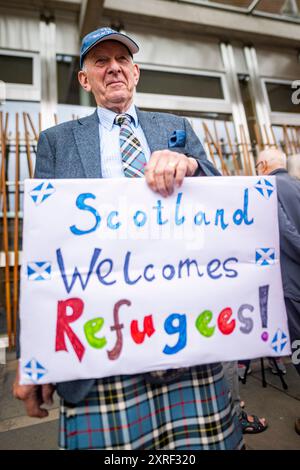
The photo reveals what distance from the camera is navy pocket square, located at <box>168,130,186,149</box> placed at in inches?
36.4

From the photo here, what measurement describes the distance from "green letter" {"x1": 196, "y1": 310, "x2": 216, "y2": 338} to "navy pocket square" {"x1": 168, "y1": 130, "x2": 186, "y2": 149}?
52cm

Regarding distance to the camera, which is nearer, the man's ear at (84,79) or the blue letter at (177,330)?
the blue letter at (177,330)

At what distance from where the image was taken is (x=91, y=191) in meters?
0.74

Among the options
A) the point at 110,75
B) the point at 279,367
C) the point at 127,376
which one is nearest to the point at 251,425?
the point at 279,367

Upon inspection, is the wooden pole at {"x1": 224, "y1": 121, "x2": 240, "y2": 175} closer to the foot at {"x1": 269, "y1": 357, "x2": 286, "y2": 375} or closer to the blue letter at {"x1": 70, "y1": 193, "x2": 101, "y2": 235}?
the foot at {"x1": 269, "y1": 357, "x2": 286, "y2": 375}

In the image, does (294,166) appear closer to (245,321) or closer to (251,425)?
(251,425)

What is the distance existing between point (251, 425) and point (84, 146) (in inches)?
72.8

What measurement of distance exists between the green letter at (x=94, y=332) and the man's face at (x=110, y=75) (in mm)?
699

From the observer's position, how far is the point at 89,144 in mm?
915

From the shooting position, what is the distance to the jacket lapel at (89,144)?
870mm

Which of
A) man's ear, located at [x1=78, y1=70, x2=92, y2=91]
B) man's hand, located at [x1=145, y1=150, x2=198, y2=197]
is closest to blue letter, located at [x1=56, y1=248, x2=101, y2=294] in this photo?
man's hand, located at [x1=145, y1=150, x2=198, y2=197]

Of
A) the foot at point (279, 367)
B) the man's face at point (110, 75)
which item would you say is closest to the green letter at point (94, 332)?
the man's face at point (110, 75)

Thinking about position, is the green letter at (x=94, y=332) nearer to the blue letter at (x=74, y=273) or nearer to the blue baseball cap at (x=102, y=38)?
the blue letter at (x=74, y=273)
